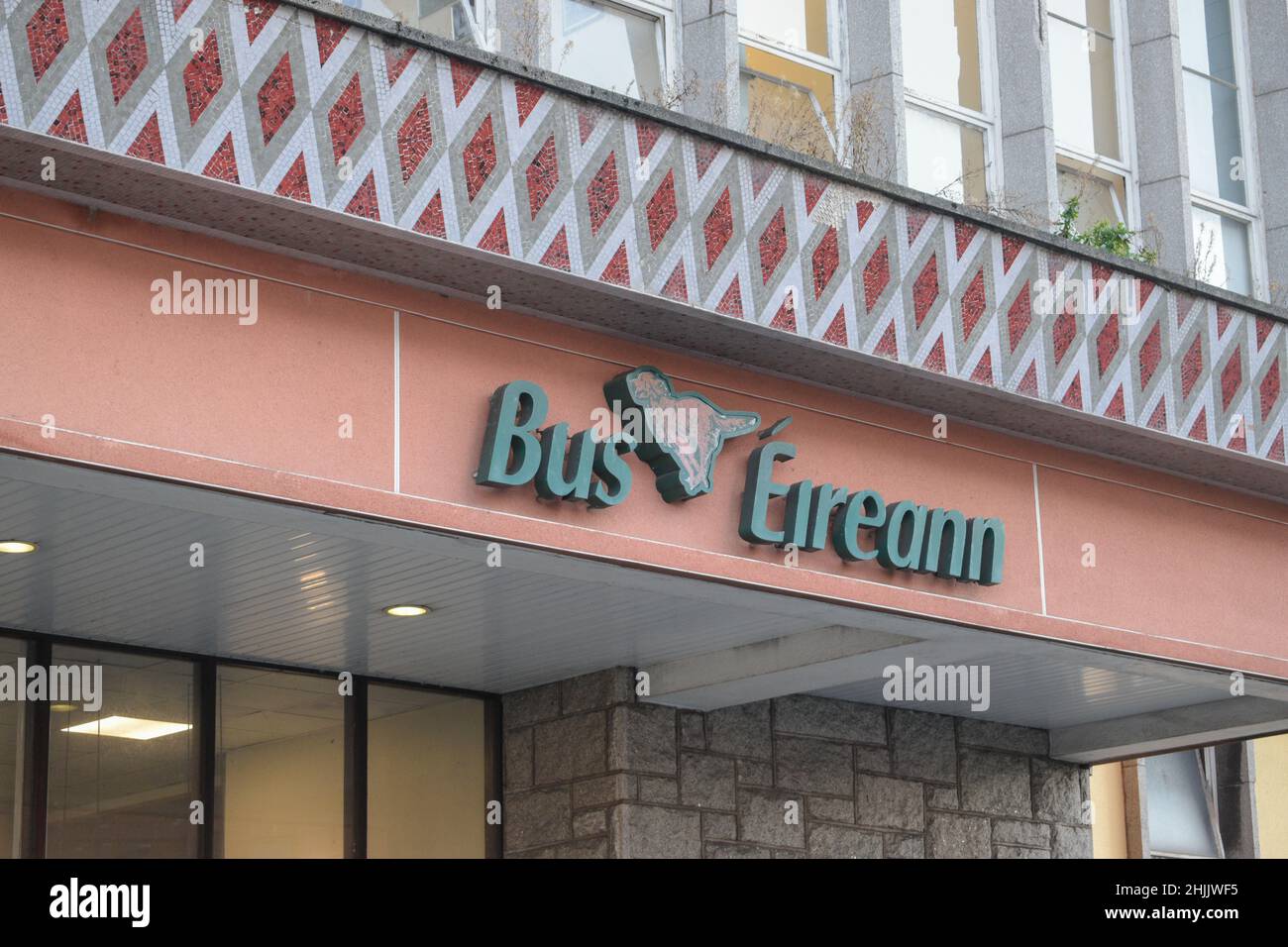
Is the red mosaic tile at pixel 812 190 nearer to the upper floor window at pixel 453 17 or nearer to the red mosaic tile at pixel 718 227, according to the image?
the red mosaic tile at pixel 718 227

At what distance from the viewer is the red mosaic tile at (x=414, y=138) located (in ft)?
28.9

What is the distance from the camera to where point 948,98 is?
14945mm

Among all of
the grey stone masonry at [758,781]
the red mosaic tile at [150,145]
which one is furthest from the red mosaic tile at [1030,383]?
the red mosaic tile at [150,145]

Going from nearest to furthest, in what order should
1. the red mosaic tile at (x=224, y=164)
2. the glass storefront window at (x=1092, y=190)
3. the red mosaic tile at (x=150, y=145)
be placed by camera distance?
the red mosaic tile at (x=150, y=145)
the red mosaic tile at (x=224, y=164)
the glass storefront window at (x=1092, y=190)

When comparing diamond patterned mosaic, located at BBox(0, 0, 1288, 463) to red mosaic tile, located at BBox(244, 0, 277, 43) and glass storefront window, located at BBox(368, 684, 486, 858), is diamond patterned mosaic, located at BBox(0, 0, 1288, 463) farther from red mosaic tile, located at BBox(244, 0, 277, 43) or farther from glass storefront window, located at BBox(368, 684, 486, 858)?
glass storefront window, located at BBox(368, 684, 486, 858)

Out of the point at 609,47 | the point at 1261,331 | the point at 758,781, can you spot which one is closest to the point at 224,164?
the point at 609,47

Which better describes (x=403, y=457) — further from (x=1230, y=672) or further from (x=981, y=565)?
(x=1230, y=672)

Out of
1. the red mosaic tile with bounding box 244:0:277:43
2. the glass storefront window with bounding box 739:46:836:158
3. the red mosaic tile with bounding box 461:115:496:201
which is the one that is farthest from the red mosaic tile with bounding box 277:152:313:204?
the glass storefront window with bounding box 739:46:836:158

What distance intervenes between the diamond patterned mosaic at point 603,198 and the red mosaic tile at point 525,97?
0.01 m

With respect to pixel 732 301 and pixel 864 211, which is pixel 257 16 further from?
pixel 864 211

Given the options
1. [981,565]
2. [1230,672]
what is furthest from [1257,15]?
[981,565]

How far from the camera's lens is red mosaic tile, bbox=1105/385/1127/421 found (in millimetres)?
11734

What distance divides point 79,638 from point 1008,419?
5.80 meters

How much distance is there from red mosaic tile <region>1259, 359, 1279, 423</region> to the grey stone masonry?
10.9 ft
